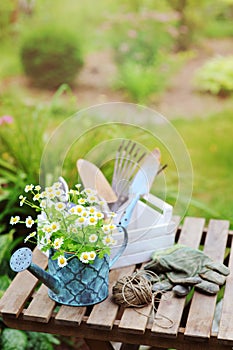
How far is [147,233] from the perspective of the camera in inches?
83.4

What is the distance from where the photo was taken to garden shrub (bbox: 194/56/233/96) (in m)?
6.03

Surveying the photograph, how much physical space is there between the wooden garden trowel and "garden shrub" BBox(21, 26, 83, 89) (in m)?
4.03

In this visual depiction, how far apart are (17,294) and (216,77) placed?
442cm

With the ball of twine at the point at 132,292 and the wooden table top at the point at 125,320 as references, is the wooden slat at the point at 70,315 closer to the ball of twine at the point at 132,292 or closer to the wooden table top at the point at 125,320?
the wooden table top at the point at 125,320

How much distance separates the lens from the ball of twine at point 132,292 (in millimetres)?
1860

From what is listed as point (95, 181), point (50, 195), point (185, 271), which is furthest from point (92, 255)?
point (95, 181)

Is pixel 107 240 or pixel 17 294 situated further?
pixel 17 294

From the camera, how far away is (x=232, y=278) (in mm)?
2033

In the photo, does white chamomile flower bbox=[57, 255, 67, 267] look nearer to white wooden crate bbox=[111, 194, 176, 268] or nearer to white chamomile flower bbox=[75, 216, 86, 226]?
white chamomile flower bbox=[75, 216, 86, 226]

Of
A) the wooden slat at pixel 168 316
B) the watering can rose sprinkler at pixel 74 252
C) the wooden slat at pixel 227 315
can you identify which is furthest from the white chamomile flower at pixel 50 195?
the wooden slat at pixel 227 315

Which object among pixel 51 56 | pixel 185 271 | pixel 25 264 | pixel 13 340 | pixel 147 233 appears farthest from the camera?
pixel 51 56

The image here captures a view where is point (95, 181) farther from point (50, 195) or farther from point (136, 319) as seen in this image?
point (136, 319)

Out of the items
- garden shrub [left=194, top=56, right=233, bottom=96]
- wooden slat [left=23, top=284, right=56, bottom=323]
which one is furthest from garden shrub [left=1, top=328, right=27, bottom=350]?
garden shrub [left=194, top=56, right=233, bottom=96]

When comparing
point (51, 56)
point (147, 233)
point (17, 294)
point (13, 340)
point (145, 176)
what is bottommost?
point (51, 56)
